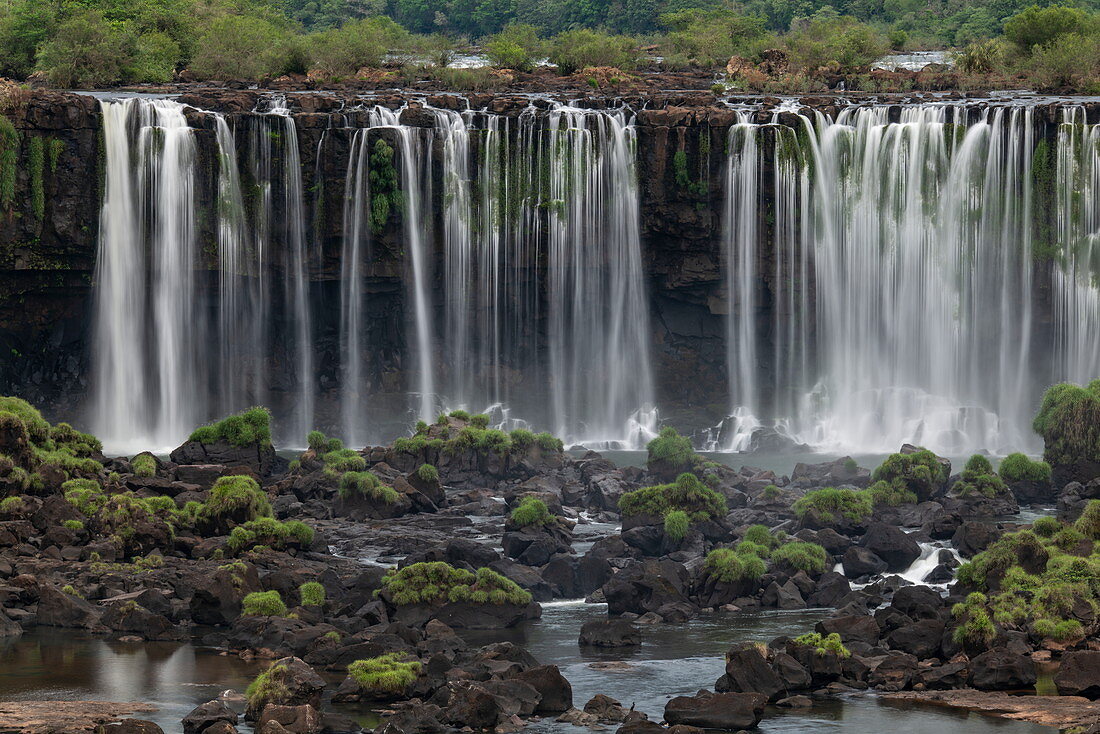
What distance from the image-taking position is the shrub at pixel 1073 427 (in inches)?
1601

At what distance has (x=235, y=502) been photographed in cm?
3503

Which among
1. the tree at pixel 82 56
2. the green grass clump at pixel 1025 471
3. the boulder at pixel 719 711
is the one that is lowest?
the boulder at pixel 719 711

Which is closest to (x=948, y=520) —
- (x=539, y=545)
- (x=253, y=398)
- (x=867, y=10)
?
(x=539, y=545)

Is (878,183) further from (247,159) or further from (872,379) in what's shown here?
(247,159)

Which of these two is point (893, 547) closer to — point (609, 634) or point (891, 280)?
point (609, 634)

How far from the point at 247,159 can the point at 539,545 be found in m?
27.2

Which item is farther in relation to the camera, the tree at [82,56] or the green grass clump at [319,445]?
the tree at [82,56]

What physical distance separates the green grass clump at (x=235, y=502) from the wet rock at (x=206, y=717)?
12.2 metres

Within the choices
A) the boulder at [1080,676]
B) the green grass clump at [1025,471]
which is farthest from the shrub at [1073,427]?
the boulder at [1080,676]

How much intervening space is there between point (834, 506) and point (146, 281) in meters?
29.1

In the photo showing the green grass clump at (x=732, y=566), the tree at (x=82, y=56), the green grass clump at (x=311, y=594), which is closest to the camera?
the green grass clump at (x=311, y=594)

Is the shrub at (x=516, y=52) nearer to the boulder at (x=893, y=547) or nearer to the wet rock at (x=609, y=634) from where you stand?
the boulder at (x=893, y=547)

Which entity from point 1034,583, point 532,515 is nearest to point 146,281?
point 532,515

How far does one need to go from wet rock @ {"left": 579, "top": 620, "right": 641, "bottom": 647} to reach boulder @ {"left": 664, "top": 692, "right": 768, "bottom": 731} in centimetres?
438
